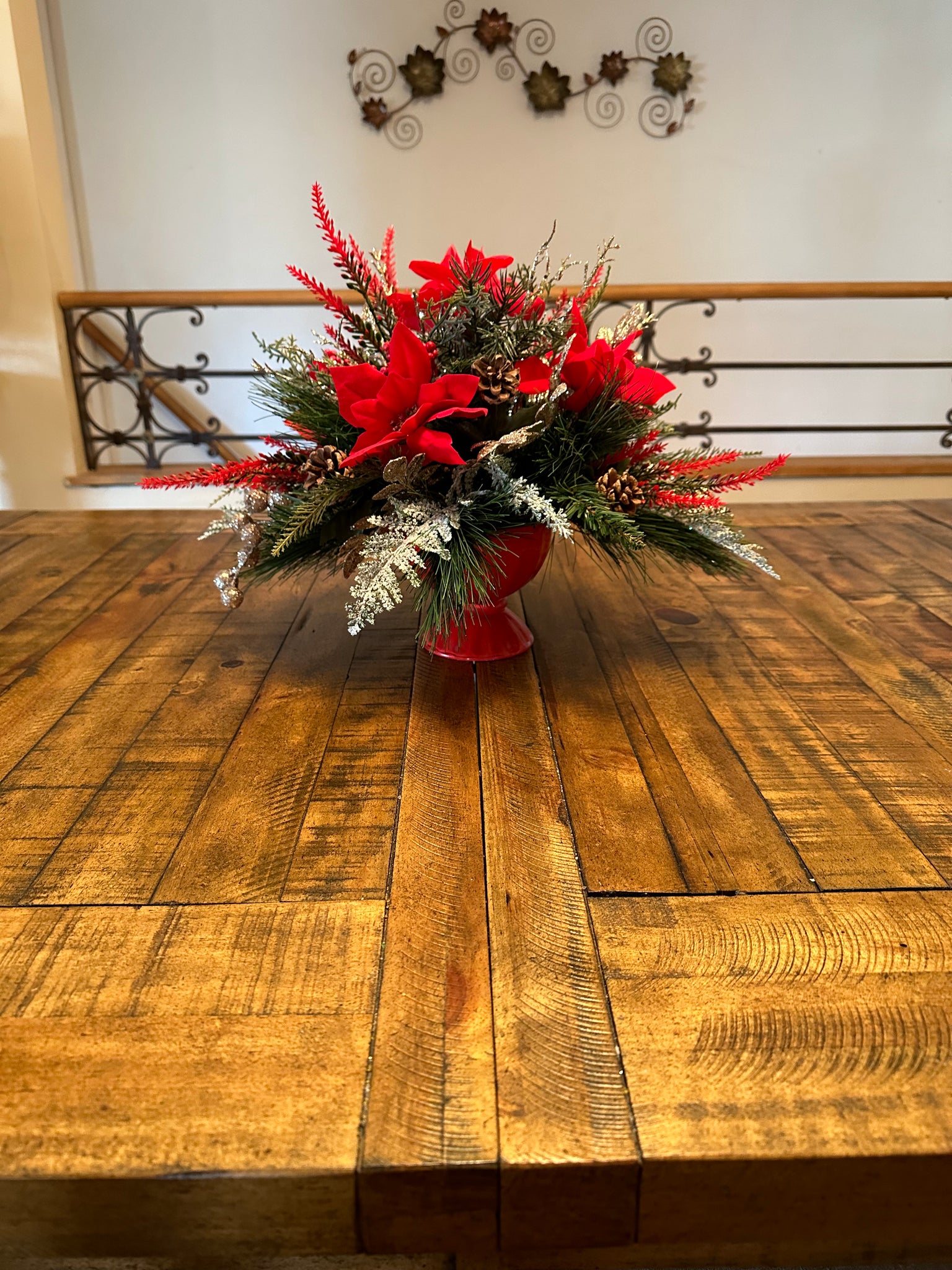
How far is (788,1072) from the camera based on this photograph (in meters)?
0.44

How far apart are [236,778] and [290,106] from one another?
369cm

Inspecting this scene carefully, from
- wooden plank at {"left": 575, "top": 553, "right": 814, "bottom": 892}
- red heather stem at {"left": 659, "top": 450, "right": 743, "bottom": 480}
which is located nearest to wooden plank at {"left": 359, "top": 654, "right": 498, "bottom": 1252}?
wooden plank at {"left": 575, "top": 553, "right": 814, "bottom": 892}

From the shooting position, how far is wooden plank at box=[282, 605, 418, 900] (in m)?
0.59

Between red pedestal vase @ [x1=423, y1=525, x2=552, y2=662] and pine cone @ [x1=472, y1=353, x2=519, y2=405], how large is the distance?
138 millimetres

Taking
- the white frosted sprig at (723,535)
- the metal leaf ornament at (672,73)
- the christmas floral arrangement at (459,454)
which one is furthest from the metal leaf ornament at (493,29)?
the white frosted sprig at (723,535)

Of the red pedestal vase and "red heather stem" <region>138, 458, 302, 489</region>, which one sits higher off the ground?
"red heather stem" <region>138, 458, 302, 489</region>

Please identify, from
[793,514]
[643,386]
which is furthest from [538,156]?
[643,386]

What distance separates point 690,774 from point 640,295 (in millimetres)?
2329

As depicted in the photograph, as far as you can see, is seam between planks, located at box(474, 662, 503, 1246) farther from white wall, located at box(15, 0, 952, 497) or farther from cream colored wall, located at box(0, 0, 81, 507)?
white wall, located at box(15, 0, 952, 497)

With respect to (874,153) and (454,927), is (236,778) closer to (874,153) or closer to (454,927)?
(454,927)

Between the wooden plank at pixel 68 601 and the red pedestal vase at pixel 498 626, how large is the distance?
0.42m

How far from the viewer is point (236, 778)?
0.71 metres

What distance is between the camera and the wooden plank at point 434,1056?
40 cm

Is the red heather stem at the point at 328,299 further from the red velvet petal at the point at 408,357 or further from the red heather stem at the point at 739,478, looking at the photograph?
the red heather stem at the point at 739,478
